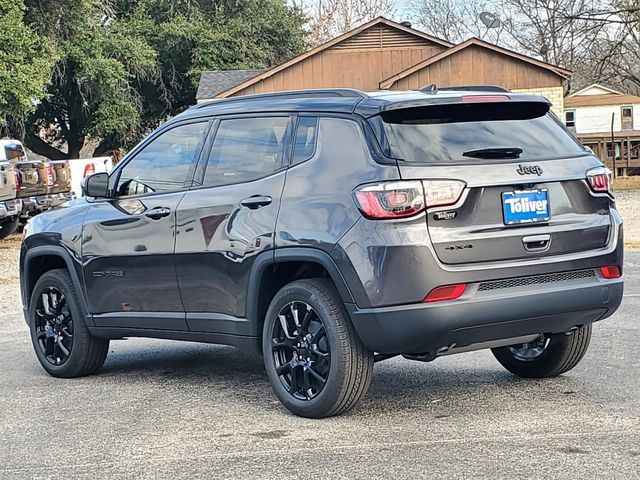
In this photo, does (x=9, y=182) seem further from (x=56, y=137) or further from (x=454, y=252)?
(x=56, y=137)

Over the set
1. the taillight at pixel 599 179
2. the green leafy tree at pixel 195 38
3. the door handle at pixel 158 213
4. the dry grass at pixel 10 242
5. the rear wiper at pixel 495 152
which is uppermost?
the green leafy tree at pixel 195 38

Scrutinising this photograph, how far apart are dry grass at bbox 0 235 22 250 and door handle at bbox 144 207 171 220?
15.3 meters

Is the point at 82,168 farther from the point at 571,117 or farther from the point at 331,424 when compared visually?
the point at 571,117

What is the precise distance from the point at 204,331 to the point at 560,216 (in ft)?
7.51

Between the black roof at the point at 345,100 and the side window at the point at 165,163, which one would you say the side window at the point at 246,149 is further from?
the side window at the point at 165,163

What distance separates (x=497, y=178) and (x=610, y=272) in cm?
95

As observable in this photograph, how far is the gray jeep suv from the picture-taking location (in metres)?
5.46

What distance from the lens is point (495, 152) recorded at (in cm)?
577

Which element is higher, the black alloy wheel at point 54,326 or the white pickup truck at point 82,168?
the white pickup truck at point 82,168

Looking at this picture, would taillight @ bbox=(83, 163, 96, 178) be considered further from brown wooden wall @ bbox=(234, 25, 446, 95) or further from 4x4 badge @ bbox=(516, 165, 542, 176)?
4x4 badge @ bbox=(516, 165, 542, 176)

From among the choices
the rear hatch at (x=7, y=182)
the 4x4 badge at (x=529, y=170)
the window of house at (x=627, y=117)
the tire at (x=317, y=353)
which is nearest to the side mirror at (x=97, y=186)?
the tire at (x=317, y=353)

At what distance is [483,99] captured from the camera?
590 cm

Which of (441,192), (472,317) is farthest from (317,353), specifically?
(441,192)

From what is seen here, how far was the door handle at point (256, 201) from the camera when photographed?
6.09 m
